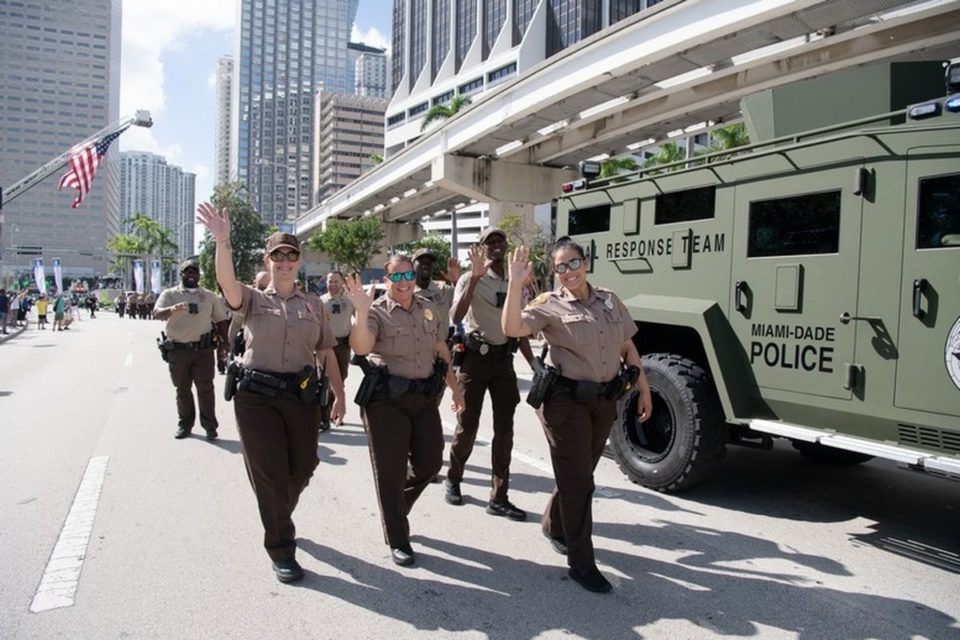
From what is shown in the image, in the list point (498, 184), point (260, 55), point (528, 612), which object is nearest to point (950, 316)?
point (528, 612)

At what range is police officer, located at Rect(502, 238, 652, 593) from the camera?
11.9 ft

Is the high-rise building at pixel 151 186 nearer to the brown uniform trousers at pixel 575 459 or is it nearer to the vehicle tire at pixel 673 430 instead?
the vehicle tire at pixel 673 430

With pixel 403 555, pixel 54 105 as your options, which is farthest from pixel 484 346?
pixel 54 105

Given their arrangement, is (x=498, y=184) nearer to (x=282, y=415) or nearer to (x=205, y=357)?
(x=205, y=357)

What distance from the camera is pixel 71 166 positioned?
2284cm

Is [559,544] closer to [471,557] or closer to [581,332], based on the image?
[471,557]

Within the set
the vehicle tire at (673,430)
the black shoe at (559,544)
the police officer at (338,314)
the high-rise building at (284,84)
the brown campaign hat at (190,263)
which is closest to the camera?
the black shoe at (559,544)

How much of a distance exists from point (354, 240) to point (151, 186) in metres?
176

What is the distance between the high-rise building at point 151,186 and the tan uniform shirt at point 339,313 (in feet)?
620

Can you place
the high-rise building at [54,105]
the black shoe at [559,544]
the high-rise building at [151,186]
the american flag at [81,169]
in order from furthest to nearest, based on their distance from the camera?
the high-rise building at [151,186] → the high-rise building at [54,105] → the american flag at [81,169] → the black shoe at [559,544]

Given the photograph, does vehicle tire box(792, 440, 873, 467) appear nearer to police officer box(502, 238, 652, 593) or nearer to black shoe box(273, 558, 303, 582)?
police officer box(502, 238, 652, 593)

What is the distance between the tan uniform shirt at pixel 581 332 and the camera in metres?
3.70

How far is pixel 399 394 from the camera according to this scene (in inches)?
151

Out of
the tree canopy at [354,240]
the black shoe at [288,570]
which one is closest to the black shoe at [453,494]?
the black shoe at [288,570]
